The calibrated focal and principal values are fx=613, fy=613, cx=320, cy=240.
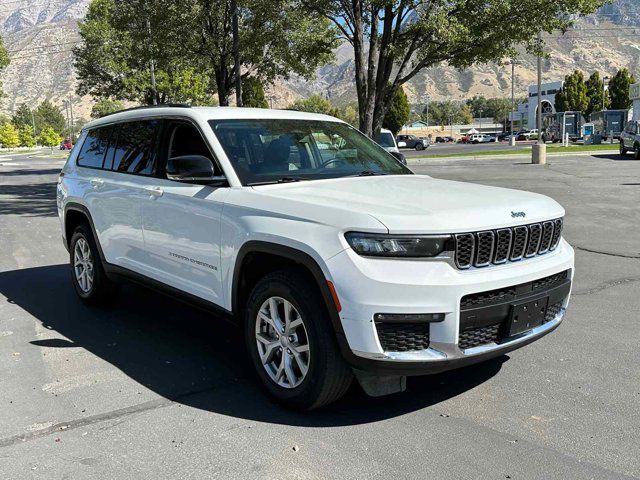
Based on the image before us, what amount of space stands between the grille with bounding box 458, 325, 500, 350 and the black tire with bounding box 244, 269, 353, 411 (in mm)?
661

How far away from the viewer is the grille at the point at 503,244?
331 centimetres

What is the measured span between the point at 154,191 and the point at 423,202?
2.25m

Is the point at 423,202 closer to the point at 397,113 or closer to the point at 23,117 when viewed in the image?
the point at 397,113

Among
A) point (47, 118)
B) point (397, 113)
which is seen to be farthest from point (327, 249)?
point (47, 118)

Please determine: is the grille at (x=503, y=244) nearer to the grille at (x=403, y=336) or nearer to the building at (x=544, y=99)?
the grille at (x=403, y=336)

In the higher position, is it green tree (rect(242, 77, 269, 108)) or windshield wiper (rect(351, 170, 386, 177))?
green tree (rect(242, 77, 269, 108))

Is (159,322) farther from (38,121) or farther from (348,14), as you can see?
(38,121)

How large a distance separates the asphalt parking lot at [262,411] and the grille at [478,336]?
0.52 metres

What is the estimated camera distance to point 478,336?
338 cm

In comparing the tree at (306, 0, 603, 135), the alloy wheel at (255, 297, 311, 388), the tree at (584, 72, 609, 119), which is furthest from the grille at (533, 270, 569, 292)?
the tree at (584, 72, 609, 119)

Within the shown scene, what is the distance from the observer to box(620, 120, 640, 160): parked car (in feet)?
95.5

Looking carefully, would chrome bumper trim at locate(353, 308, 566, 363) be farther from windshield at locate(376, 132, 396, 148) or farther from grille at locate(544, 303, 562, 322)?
windshield at locate(376, 132, 396, 148)

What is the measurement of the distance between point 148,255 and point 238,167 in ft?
4.16

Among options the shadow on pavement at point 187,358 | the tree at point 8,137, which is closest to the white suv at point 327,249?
the shadow on pavement at point 187,358
